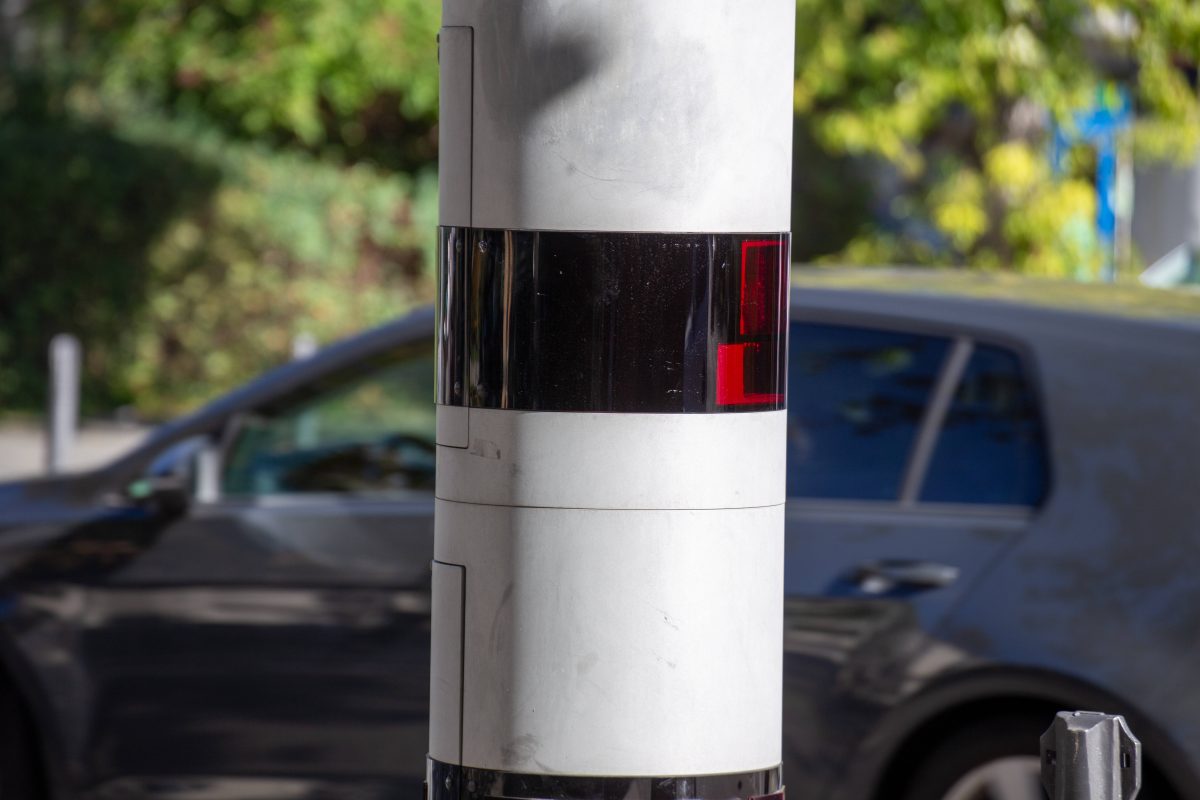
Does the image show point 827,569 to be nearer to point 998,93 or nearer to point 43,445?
point 998,93

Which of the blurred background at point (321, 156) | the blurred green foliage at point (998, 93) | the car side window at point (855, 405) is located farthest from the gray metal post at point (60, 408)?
the car side window at point (855, 405)

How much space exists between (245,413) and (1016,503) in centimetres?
185

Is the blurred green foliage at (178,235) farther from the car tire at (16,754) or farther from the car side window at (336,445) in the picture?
the car tire at (16,754)

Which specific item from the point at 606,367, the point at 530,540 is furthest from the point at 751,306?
the point at 530,540

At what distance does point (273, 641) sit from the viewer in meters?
4.19

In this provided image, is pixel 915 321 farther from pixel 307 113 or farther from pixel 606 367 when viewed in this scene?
pixel 307 113

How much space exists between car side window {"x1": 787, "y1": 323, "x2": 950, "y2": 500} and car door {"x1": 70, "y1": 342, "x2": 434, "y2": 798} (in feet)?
2.84

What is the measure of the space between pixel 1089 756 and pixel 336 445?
2.97 metres

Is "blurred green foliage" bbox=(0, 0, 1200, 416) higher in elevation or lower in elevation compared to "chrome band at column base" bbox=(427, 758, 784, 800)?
higher

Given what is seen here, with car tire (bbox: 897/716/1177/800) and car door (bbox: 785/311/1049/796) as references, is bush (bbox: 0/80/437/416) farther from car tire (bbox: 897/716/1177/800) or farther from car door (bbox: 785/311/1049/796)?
car tire (bbox: 897/716/1177/800)

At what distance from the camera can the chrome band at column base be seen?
2215 mm

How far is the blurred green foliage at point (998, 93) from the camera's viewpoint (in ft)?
26.4

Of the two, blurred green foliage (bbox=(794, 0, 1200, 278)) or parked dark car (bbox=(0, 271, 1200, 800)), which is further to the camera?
blurred green foliage (bbox=(794, 0, 1200, 278))

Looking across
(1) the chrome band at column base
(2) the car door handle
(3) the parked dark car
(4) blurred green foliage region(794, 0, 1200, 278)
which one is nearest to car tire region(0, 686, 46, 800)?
(3) the parked dark car
